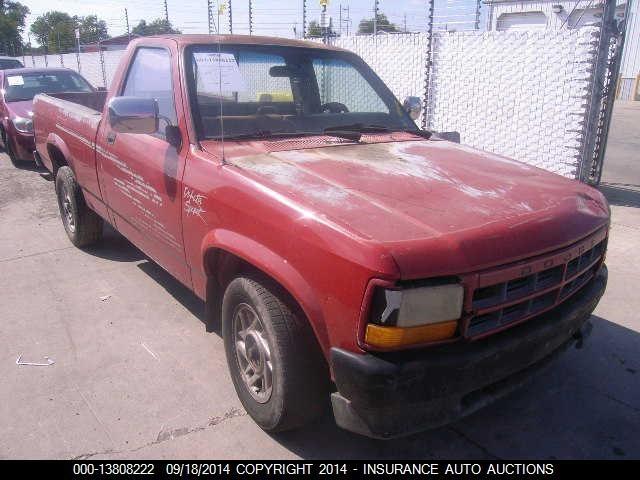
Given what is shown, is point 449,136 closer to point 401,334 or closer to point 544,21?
point 401,334

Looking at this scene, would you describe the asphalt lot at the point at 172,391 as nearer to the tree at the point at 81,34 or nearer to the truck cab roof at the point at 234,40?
the truck cab roof at the point at 234,40

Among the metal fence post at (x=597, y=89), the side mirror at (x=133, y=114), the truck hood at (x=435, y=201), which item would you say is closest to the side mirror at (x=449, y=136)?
the truck hood at (x=435, y=201)

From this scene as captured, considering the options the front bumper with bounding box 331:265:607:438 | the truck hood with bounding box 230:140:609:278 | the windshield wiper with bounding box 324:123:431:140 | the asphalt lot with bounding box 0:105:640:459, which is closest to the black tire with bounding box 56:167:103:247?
the asphalt lot with bounding box 0:105:640:459

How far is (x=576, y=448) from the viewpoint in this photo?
104 inches

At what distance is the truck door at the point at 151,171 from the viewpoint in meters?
3.15

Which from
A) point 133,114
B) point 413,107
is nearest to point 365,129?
point 413,107

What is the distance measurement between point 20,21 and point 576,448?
71664 mm

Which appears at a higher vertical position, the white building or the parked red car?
the white building

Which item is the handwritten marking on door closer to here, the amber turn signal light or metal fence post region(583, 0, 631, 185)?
the amber turn signal light

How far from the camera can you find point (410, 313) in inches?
76.7

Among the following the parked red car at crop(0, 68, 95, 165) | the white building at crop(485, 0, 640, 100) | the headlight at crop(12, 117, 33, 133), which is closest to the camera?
the headlight at crop(12, 117, 33, 133)

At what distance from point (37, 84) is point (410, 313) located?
31.9ft

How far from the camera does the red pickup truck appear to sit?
1.99m

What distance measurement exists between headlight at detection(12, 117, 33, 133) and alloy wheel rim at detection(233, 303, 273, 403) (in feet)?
25.0
